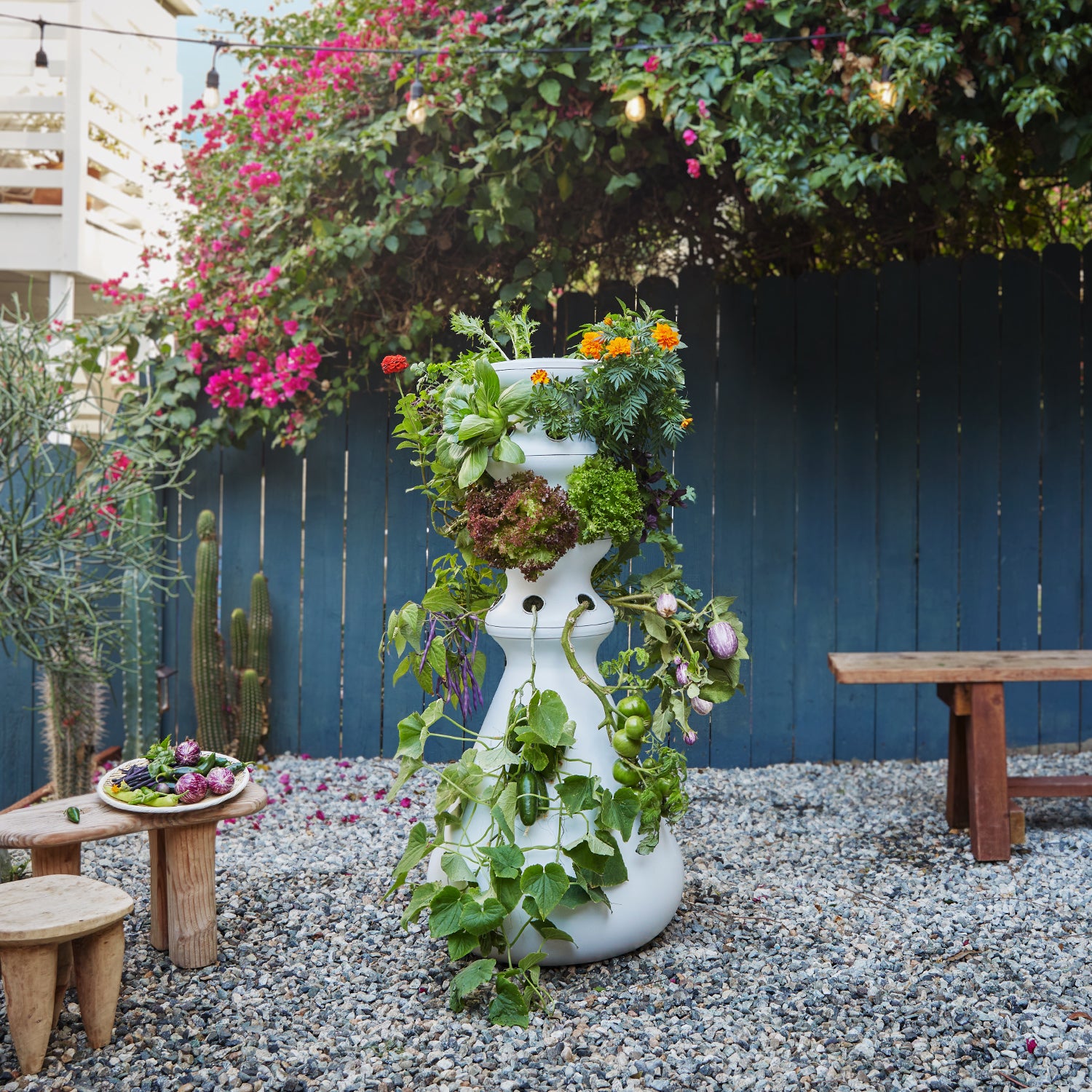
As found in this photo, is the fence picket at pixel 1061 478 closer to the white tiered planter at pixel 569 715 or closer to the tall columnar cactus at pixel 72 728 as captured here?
the white tiered planter at pixel 569 715

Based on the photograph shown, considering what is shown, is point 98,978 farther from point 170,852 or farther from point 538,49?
point 538,49

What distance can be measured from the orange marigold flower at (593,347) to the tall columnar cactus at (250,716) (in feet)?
7.37

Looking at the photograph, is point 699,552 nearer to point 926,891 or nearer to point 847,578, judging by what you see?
point 847,578

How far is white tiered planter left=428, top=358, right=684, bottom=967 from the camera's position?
2.08 meters

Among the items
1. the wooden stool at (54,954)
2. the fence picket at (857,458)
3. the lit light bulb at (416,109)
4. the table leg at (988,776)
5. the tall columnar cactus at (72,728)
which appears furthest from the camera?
the fence picket at (857,458)

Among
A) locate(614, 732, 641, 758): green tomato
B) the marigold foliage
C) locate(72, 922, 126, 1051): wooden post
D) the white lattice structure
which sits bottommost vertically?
locate(72, 922, 126, 1051): wooden post

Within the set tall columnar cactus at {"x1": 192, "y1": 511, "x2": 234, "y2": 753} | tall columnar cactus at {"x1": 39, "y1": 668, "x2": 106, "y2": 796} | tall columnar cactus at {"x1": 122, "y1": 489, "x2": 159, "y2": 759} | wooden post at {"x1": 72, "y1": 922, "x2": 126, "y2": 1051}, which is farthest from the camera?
tall columnar cactus at {"x1": 192, "y1": 511, "x2": 234, "y2": 753}

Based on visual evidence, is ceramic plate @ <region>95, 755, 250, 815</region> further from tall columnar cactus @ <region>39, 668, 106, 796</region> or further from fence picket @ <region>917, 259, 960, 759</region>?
fence picket @ <region>917, 259, 960, 759</region>

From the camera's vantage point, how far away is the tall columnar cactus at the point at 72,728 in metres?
3.43

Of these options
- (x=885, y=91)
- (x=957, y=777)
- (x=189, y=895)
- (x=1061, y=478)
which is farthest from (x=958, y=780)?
(x=189, y=895)

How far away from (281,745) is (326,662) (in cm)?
40

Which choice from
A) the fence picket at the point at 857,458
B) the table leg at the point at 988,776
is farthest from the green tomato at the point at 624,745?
the fence picket at the point at 857,458

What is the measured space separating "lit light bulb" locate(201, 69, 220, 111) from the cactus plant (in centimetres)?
163


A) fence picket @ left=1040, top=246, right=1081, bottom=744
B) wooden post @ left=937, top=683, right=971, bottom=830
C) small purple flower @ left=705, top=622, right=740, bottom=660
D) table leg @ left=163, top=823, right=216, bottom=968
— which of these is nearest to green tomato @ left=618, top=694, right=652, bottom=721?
small purple flower @ left=705, top=622, right=740, bottom=660
